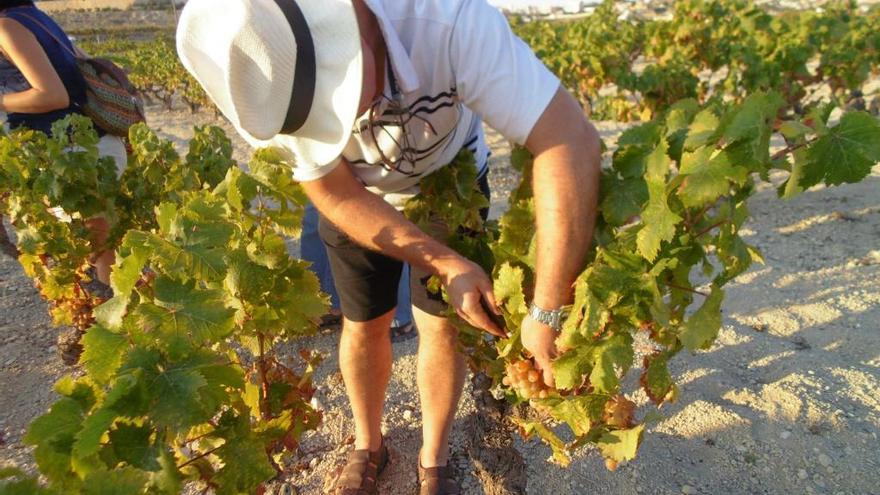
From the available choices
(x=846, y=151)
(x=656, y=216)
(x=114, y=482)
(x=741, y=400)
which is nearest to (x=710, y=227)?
(x=656, y=216)

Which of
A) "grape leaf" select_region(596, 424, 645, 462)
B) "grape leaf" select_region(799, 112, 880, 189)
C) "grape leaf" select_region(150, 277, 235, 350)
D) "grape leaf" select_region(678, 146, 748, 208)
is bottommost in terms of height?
"grape leaf" select_region(596, 424, 645, 462)

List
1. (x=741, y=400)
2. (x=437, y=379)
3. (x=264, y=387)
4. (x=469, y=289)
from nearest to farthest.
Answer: (x=469, y=289) < (x=264, y=387) < (x=437, y=379) < (x=741, y=400)

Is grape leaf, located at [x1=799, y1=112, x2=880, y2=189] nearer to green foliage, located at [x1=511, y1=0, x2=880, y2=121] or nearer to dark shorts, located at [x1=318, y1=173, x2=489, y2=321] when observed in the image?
dark shorts, located at [x1=318, y1=173, x2=489, y2=321]

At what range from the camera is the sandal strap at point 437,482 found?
7.98ft

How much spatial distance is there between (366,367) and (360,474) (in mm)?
490

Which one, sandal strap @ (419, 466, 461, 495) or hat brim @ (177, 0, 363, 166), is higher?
hat brim @ (177, 0, 363, 166)

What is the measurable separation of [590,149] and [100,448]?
4.15ft

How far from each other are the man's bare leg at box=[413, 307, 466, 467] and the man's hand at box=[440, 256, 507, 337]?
511 mm

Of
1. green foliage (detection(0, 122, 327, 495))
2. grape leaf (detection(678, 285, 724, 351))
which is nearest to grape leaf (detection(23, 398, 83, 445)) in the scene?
green foliage (detection(0, 122, 327, 495))

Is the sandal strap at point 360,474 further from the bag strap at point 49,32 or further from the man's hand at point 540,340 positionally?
the bag strap at point 49,32

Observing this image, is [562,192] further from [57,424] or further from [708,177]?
[57,424]

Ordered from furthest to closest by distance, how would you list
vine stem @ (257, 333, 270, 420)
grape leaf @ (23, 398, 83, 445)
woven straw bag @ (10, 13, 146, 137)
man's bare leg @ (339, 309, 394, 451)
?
woven straw bag @ (10, 13, 146, 137) → man's bare leg @ (339, 309, 394, 451) → vine stem @ (257, 333, 270, 420) → grape leaf @ (23, 398, 83, 445)

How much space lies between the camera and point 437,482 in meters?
2.44

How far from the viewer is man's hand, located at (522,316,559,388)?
1.53 meters
